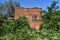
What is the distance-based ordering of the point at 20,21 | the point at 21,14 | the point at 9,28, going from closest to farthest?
the point at 9,28 < the point at 20,21 < the point at 21,14

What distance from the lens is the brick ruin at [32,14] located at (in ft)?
89.1

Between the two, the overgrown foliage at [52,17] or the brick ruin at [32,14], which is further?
the brick ruin at [32,14]

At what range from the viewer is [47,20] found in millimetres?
24391

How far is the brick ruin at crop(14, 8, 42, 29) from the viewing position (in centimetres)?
2716

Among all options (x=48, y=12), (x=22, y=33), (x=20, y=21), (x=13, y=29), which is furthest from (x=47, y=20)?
(x=22, y=33)

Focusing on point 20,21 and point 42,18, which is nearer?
point 20,21

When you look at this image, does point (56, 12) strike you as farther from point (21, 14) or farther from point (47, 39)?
point (47, 39)

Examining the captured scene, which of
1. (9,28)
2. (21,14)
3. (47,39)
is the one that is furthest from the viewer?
(21,14)

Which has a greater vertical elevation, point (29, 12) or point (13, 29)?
point (29, 12)

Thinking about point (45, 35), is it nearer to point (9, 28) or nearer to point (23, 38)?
point (23, 38)

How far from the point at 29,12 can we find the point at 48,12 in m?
3.71

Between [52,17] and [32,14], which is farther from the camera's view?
[32,14]

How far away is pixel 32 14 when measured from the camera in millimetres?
27484

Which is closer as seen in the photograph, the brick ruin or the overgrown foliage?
the overgrown foliage
